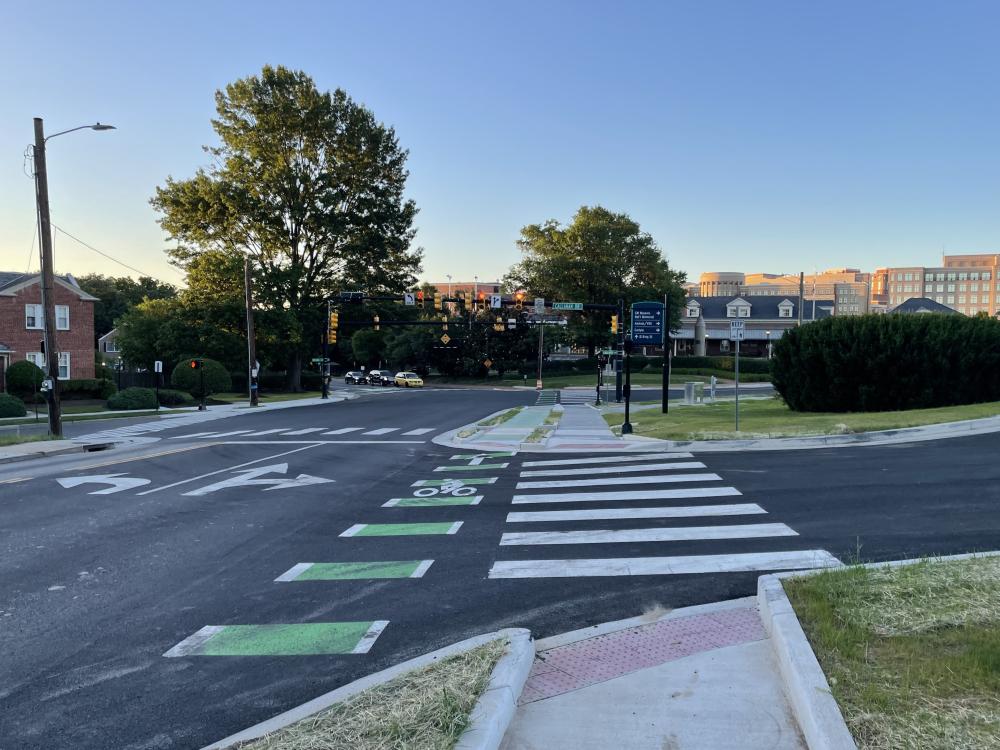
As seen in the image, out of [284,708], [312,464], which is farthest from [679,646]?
[312,464]

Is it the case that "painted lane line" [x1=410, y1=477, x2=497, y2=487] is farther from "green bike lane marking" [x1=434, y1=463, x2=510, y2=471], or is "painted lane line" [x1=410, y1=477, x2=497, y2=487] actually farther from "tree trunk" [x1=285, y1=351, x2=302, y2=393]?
"tree trunk" [x1=285, y1=351, x2=302, y2=393]

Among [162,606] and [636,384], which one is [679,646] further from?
[636,384]

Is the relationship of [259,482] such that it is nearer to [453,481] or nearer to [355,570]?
[453,481]

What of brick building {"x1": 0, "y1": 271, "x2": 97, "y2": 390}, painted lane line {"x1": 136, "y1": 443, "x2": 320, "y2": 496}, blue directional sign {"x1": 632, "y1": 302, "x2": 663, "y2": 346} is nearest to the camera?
painted lane line {"x1": 136, "y1": 443, "x2": 320, "y2": 496}

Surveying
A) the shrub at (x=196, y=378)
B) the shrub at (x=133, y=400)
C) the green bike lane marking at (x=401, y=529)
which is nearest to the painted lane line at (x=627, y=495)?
the green bike lane marking at (x=401, y=529)

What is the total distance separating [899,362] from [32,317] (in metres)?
46.8

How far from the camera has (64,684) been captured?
16.8 feet

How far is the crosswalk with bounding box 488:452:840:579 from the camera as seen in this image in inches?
297

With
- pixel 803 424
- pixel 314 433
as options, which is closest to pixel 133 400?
pixel 314 433

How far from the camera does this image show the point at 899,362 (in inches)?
912

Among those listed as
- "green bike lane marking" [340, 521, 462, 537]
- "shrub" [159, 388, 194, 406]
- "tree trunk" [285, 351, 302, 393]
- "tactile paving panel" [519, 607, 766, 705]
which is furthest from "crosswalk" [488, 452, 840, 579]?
"tree trunk" [285, 351, 302, 393]

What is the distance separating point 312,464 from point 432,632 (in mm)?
11454

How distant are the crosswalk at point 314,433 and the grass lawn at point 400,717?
19.2 metres

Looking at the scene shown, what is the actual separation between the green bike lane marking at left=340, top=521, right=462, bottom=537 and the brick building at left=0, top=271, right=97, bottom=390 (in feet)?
133
